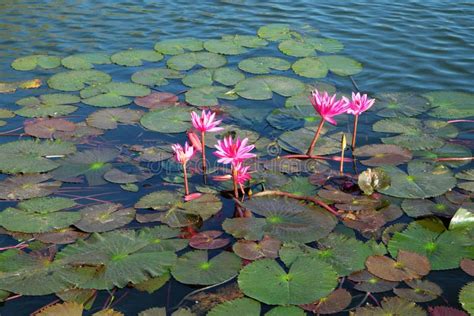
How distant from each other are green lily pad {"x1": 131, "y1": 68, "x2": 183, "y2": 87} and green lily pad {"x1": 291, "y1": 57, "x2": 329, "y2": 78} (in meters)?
1.23

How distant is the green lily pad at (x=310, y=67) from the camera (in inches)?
236

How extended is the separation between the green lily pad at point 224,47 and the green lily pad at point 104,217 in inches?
120

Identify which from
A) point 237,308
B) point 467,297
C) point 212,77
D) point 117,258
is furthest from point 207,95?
point 467,297

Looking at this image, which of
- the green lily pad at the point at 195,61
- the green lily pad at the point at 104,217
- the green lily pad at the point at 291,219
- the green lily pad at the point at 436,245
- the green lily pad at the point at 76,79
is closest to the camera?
the green lily pad at the point at 436,245

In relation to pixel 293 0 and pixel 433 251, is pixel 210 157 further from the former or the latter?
pixel 293 0

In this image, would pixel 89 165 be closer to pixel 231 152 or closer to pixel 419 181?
pixel 231 152

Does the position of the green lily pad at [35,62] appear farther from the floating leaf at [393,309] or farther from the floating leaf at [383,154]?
the floating leaf at [393,309]

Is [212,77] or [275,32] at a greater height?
[275,32]

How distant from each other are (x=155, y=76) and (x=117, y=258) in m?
2.96

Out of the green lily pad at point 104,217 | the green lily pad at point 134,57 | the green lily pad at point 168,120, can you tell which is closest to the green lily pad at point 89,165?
the green lily pad at point 104,217

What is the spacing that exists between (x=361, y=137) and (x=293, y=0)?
4.16 metres

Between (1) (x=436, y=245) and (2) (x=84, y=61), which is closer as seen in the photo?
(1) (x=436, y=245)

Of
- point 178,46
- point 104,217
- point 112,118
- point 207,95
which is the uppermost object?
point 178,46

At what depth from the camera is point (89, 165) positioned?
444 cm
